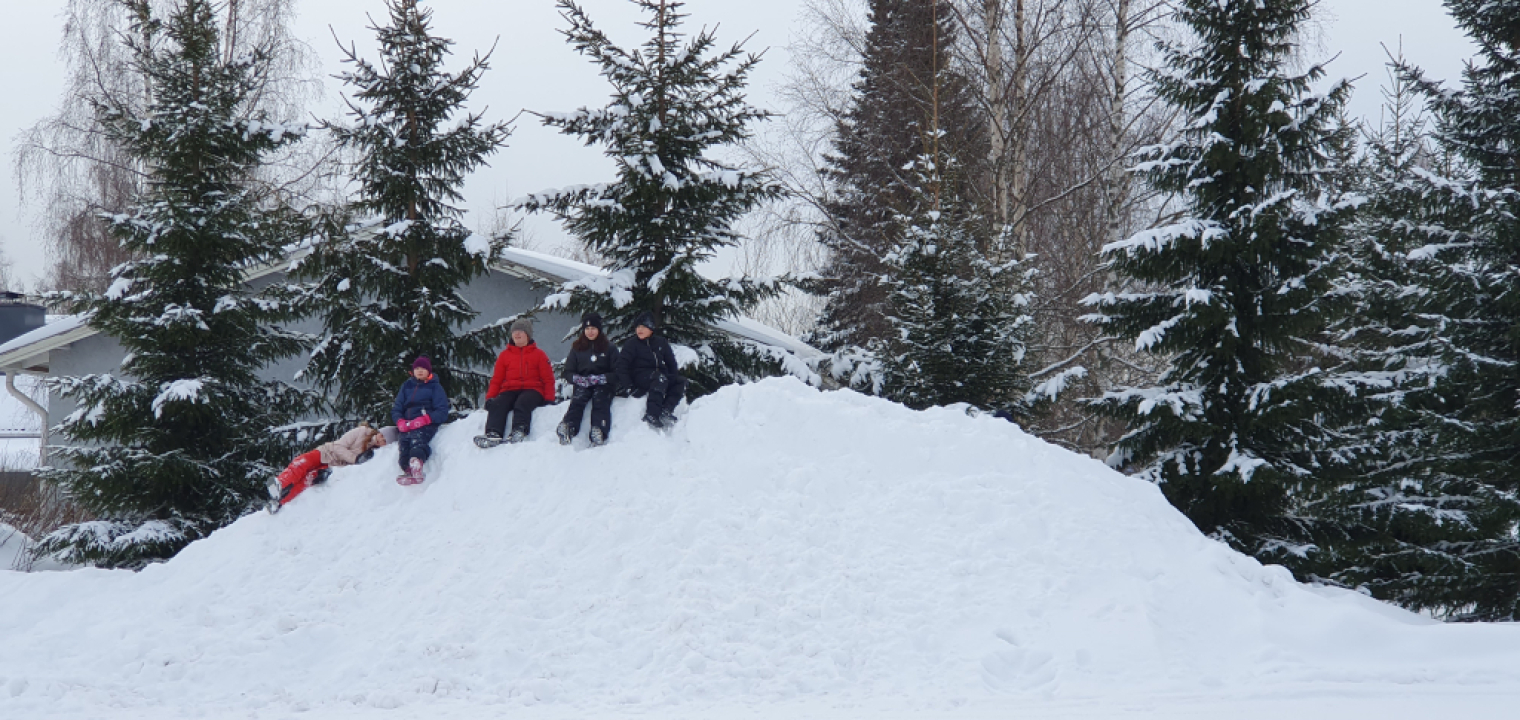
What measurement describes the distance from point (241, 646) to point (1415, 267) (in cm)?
1283

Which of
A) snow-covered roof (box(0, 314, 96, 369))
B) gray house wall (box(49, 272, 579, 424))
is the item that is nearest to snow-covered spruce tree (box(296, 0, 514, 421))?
gray house wall (box(49, 272, 579, 424))

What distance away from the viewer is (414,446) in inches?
348

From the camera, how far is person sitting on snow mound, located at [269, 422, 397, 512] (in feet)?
29.2

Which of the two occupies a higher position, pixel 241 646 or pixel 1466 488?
pixel 1466 488

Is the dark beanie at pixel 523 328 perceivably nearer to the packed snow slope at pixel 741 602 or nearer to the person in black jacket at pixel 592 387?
the person in black jacket at pixel 592 387

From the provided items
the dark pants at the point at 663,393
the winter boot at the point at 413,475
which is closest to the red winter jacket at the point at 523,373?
the winter boot at the point at 413,475

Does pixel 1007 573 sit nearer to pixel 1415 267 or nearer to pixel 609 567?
pixel 609 567

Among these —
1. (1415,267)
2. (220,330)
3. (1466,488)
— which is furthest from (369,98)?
(1466,488)

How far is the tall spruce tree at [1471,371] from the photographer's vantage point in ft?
30.8

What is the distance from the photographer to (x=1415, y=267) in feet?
34.2

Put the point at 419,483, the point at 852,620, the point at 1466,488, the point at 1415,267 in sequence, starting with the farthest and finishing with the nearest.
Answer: the point at 1415,267
the point at 1466,488
the point at 419,483
the point at 852,620

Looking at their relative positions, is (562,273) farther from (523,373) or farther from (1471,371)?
(1471,371)

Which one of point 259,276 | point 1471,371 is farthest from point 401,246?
point 1471,371

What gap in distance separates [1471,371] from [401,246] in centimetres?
1240
